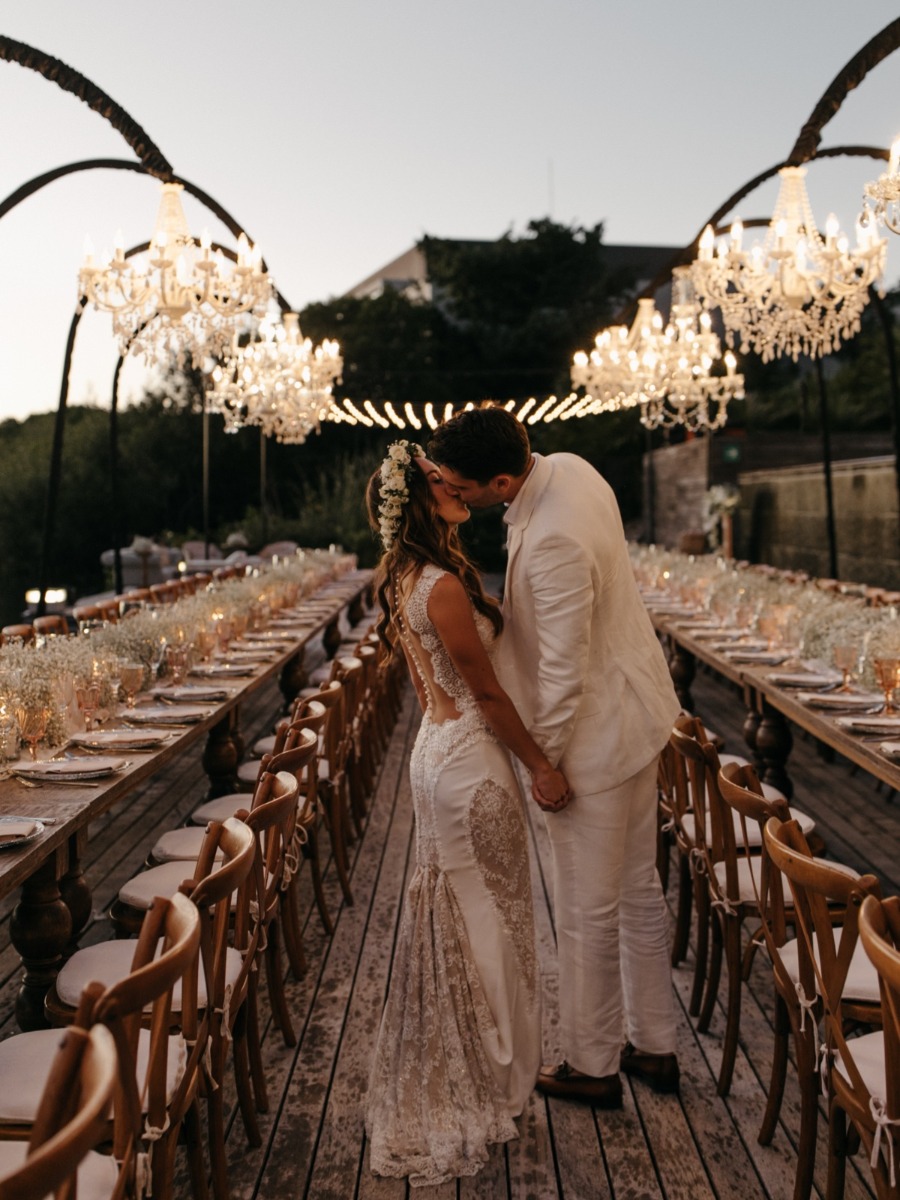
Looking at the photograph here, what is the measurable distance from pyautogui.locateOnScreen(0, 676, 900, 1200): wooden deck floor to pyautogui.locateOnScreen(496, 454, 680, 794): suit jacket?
872 millimetres

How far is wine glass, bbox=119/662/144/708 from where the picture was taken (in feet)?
13.2

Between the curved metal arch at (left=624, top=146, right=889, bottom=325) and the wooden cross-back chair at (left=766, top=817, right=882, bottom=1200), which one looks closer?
the wooden cross-back chair at (left=766, top=817, right=882, bottom=1200)

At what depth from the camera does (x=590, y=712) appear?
2756 mm

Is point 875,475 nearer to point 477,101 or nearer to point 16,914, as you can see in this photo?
point 16,914

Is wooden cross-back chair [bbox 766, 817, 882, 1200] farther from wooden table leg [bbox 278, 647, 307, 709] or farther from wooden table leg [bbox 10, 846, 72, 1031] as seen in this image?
wooden table leg [bbox 278, 647, 307, 709]

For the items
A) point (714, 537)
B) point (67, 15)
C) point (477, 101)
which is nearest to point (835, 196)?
point (477, 101)

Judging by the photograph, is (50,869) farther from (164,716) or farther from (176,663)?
(176,663)

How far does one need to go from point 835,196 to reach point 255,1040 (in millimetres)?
27962

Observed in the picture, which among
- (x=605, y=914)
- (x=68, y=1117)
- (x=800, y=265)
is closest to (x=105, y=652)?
(x=605, y=914)

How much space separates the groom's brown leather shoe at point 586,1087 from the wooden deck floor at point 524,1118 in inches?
1.1

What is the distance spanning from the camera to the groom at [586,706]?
2.64m

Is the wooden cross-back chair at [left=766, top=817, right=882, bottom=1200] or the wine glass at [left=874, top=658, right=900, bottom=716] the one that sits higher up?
the wine glass at [left=874, top=658, right=900, bottom=716]

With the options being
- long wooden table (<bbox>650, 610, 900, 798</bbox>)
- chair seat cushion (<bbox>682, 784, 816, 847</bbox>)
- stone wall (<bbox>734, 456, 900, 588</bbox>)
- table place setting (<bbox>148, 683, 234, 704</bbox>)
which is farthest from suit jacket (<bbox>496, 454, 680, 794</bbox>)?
stone wall (<bbox>734, 456, 900, 588</bbox>)

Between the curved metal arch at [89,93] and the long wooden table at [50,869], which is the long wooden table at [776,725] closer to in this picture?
the long wooden table at [50,869]
